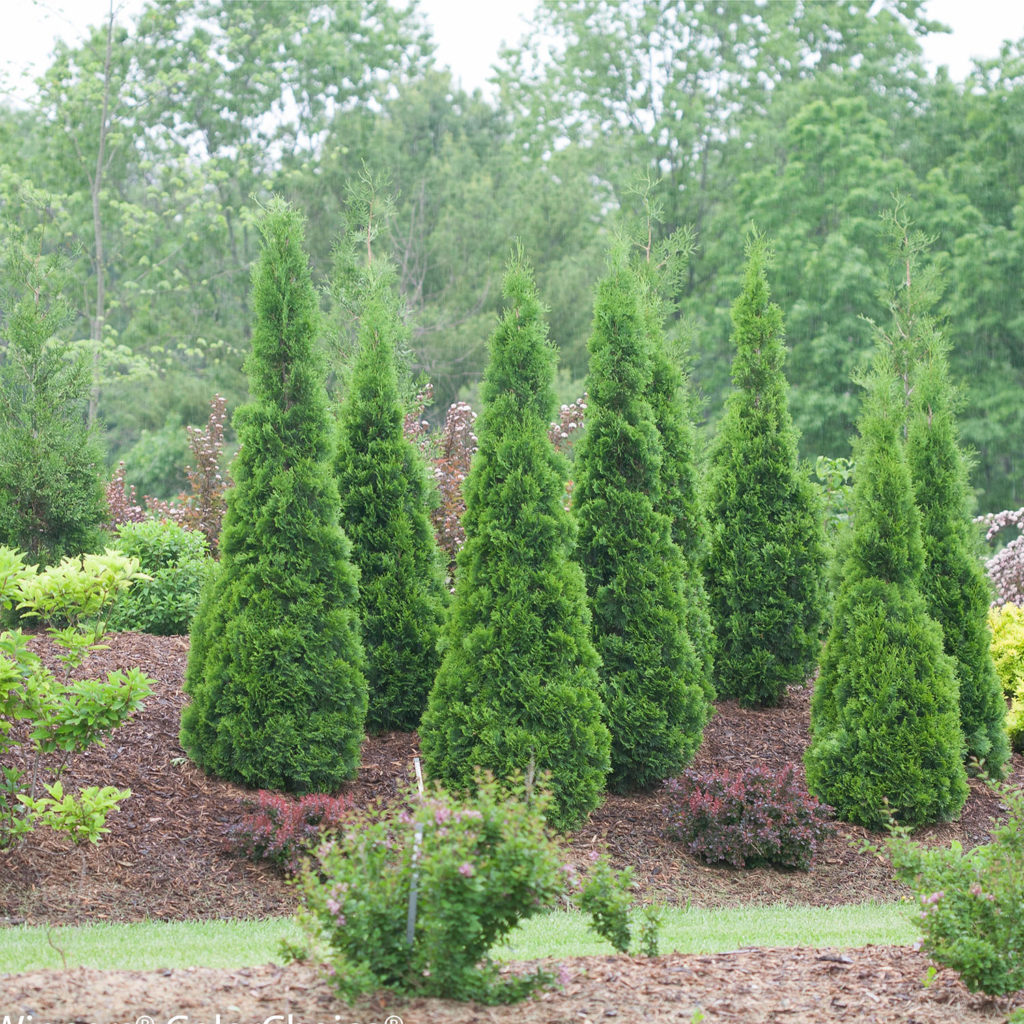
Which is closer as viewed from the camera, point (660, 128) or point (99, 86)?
point (99, 86)

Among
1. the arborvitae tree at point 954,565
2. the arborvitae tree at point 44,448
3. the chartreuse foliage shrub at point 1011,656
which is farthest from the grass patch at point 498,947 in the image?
the arborvitae tree at point 44,448

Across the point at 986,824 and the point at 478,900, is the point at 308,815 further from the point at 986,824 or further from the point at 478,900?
the point at 986,824

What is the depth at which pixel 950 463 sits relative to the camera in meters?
9.37

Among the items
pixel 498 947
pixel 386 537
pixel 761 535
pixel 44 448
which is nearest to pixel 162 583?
pixel 44 448

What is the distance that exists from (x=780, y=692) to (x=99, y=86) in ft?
67.0

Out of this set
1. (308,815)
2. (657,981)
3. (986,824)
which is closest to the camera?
(657,981)

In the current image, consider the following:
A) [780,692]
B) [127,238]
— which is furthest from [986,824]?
[127,238]

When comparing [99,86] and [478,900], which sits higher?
[99,86]

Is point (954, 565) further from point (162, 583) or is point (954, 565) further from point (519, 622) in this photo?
point (162, 583)

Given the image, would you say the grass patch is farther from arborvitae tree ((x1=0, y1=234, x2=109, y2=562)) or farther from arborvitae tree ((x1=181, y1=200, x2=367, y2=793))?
arborvitae tree ((x1=0, y1=234, x2=109, y2=562))

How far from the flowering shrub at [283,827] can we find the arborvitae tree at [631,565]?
2.42 m

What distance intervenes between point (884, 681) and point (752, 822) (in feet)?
5.34

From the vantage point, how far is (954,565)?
30.3 feet

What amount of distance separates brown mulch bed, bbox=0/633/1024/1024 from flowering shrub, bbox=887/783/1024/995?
20cm
